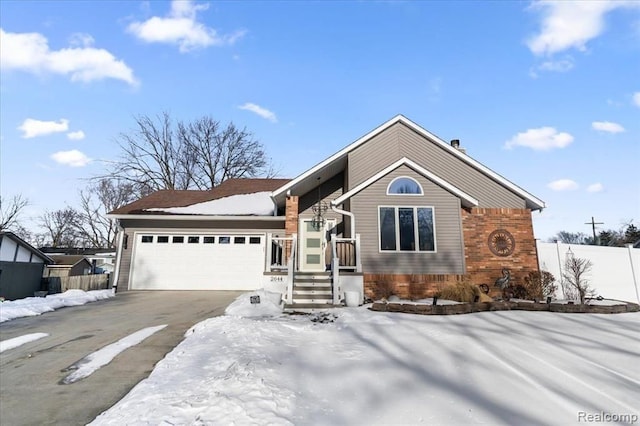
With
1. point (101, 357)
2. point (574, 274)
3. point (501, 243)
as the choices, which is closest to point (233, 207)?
point (101, 357)

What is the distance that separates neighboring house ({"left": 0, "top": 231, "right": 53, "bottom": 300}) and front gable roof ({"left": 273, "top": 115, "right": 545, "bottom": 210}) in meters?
12.8

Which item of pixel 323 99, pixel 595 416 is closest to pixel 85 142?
pixel 323 99

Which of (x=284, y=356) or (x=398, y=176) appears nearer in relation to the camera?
(x=284, y=356)

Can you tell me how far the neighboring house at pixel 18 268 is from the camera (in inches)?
539

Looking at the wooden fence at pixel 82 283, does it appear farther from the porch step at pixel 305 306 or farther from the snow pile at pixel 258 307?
the porch step at pixel 305 306

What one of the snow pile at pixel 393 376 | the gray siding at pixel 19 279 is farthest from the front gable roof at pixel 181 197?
the snow pile at pixel 393 376

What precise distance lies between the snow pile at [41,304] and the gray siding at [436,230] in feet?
29.3

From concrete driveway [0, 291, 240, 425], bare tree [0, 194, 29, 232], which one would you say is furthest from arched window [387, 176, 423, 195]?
bare tree [0, 194, 29, 232]

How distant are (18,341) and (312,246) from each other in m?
7.55

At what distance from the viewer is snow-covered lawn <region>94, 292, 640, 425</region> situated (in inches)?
104

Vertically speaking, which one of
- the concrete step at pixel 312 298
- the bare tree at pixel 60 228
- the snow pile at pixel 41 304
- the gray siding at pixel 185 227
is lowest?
the snow pile at pixel 41 304

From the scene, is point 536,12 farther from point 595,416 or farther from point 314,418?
point 314,418

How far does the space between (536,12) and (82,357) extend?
14.3 m

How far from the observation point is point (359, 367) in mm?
3658
